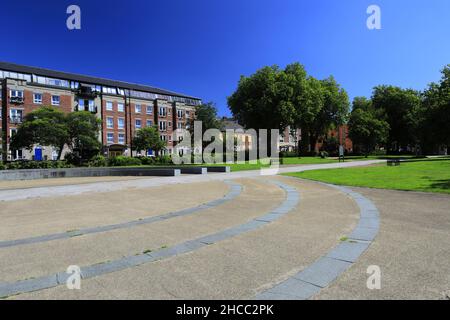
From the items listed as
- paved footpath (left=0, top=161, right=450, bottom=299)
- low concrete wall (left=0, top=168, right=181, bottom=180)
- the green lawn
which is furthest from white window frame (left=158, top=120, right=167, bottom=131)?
paved footpath (left=0, top=161, right=450, bottom=299)

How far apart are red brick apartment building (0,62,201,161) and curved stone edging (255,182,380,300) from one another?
4173cm

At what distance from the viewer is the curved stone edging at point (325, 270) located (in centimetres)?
339

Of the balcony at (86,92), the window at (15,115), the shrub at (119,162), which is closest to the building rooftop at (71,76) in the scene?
the balcony at (86,92)

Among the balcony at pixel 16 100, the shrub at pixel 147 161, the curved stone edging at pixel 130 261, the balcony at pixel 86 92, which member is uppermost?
the balcony at pixel 86 92

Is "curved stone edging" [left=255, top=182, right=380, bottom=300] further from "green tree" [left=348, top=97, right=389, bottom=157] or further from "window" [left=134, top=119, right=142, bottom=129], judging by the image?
"window" [left=134, top=119, right=142, bottom=129]

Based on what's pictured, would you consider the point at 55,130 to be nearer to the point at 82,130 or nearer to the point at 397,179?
the point at 82,130

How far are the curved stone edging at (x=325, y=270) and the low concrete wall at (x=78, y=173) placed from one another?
18.8 meters

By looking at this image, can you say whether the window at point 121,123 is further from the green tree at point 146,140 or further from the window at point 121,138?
the green tree at point 146,140

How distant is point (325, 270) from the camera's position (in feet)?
13.1

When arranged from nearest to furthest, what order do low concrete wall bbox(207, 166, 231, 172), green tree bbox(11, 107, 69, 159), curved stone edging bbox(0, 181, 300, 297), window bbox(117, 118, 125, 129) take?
curved stone edging bbox(0, 181, 300, 297)
low concrete wall bbox(207, 166, 231, 172)
green tree bbox(11, 107, 69, 159)
window bbox(117, 118, 125, 129)

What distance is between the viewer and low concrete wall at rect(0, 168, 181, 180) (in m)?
24.2
